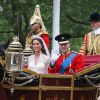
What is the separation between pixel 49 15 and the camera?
14578 millimetres

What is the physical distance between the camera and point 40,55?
7.55 meters

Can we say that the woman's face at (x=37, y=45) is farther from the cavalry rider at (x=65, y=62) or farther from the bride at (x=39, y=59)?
the cavalry rider at (x=65, y=62)

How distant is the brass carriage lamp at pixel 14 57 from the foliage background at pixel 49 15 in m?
6.90

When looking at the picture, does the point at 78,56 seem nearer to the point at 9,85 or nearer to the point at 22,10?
the point at 9,85

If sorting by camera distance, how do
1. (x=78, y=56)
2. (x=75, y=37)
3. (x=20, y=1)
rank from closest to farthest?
(x=78, y=56) < (x=20, y=1) < (x=75, y=37)

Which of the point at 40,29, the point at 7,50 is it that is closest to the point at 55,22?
the point at 40,29

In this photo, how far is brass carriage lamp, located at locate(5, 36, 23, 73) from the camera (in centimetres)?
674

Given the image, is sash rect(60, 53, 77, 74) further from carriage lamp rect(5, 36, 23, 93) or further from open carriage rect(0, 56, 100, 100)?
carriage lamp rect(5, 36, 23, 93)

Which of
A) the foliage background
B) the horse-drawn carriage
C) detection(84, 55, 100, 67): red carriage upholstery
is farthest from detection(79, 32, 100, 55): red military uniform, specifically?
the foliage background

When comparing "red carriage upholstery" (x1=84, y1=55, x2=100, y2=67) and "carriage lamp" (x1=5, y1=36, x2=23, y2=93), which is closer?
"carriage lamp" (x1=5, y1=36, x2=23, y2=93)

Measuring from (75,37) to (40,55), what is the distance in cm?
759

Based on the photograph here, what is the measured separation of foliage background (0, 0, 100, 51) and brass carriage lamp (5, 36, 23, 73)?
272 inches

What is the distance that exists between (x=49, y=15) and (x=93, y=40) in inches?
238

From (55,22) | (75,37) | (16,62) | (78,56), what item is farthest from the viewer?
(75,37)
